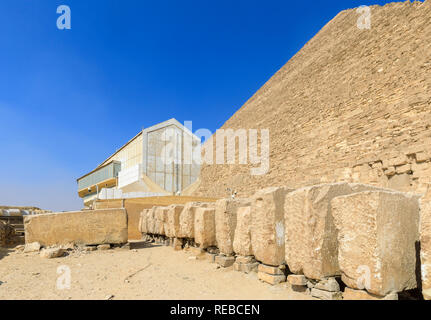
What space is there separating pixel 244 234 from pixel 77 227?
376cm

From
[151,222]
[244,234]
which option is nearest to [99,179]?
[151,222]

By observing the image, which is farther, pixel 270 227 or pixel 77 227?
pixel 77 227

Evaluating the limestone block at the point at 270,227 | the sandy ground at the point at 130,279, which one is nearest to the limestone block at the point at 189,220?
the sandy ground at the point at 130,279

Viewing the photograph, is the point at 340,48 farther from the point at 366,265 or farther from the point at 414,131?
the point at 366,265

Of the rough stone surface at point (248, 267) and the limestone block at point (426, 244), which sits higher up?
the limestone block at point (426, 244)

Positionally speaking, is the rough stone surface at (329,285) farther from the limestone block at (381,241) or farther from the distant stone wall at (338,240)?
the limestone block at (381,241)

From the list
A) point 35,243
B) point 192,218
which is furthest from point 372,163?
point 35,243

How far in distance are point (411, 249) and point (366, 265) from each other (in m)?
0.36

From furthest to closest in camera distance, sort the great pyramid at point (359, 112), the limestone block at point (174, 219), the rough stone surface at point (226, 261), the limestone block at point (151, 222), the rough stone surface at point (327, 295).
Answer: the great pyramid at point (359, 112), the limestone block at point (151, 222), the limestone block at point (174, 219), the rough stone surface at point (226, 261), the rough stone surface at point (327, 295)

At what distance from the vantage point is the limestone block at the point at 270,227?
9.19 feet

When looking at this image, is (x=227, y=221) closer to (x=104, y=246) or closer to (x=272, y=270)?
(x=272, y=270)

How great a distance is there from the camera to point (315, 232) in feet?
7.57

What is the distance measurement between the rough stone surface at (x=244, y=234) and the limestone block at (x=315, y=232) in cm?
78

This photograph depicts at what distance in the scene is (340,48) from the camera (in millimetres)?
19156
